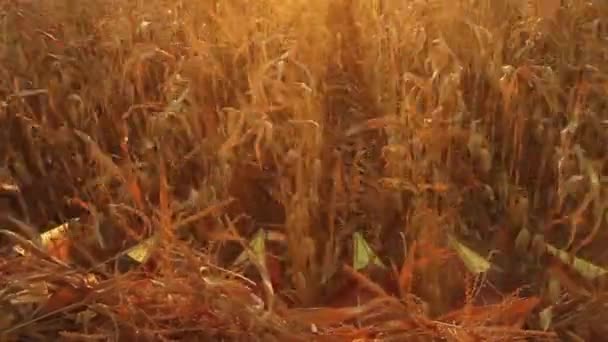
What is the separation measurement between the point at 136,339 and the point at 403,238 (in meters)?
0.35

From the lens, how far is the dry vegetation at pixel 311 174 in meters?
1.13

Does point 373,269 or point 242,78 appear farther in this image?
point 242,78

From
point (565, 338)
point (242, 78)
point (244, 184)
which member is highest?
point (242, 78)

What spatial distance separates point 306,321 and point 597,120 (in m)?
0.50

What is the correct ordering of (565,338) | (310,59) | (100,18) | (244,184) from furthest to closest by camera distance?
(100,18) < (310,59) < (244,184) < (565,338)

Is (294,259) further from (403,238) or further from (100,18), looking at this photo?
(100,18)

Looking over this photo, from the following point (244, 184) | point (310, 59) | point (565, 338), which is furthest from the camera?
point (310, 59)

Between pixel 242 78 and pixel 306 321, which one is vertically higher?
pixel 242 78

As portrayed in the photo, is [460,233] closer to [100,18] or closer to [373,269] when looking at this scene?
[373,269]

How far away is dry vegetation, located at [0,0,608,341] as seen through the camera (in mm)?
1127

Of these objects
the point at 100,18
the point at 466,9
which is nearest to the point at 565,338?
the point at 466,9

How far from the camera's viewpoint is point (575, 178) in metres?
1.19

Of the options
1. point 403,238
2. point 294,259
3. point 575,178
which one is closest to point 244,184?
point 294,259

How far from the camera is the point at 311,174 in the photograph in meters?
1.25
